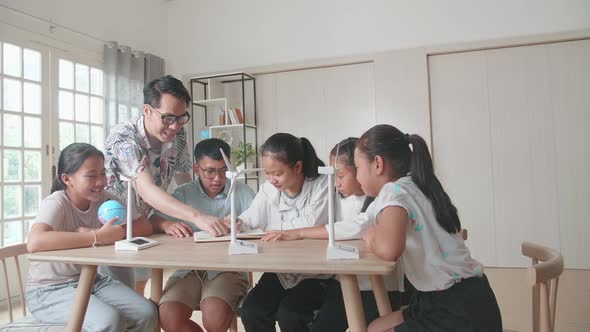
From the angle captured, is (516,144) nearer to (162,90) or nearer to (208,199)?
(208,199)

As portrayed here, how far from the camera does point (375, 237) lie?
46.9 inches

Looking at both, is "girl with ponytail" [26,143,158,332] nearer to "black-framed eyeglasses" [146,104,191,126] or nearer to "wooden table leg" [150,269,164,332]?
"wooden table leg" [150,269,164,332]

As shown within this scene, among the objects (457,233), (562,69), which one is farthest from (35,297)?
(562,69)

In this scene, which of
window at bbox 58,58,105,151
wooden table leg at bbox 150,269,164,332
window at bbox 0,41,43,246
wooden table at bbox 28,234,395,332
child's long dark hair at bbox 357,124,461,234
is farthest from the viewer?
window at bbox 58,58,105,151

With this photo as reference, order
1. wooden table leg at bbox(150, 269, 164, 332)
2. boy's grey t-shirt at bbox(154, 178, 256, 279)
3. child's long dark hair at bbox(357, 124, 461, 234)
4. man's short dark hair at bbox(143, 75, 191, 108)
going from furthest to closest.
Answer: boy's grey t-shirt at bbox(154, 178, 256, 279) < man's short dark hair at bbox(143, 75, 191, 108) < wooden table leg at bbox(150, 269, 164, 332) < child's long dark hair at bbox(357, 124, 461, 234)

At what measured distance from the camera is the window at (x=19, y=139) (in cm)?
320

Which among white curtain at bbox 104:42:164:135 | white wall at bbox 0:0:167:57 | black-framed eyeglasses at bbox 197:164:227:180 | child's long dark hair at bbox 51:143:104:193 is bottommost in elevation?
black-framed eyeglasses at bbox 197:164:227:180

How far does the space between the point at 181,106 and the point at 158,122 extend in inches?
4.7

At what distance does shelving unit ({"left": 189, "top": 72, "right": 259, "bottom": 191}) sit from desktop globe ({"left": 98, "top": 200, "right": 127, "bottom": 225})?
9.44ft

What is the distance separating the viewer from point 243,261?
1.18m

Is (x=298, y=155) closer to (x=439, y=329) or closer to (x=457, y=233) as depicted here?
(x=457, y=233)

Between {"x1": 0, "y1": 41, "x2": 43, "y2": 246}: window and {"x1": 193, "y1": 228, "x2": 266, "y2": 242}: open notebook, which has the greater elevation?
{"x1": 0, "y1": 41, "x2": 43, "y2": 246}: window

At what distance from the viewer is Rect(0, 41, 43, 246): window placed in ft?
10.5

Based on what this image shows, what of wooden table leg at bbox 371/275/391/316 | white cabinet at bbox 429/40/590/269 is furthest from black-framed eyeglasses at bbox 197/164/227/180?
white cabinet at bbox 429/40/590/269
